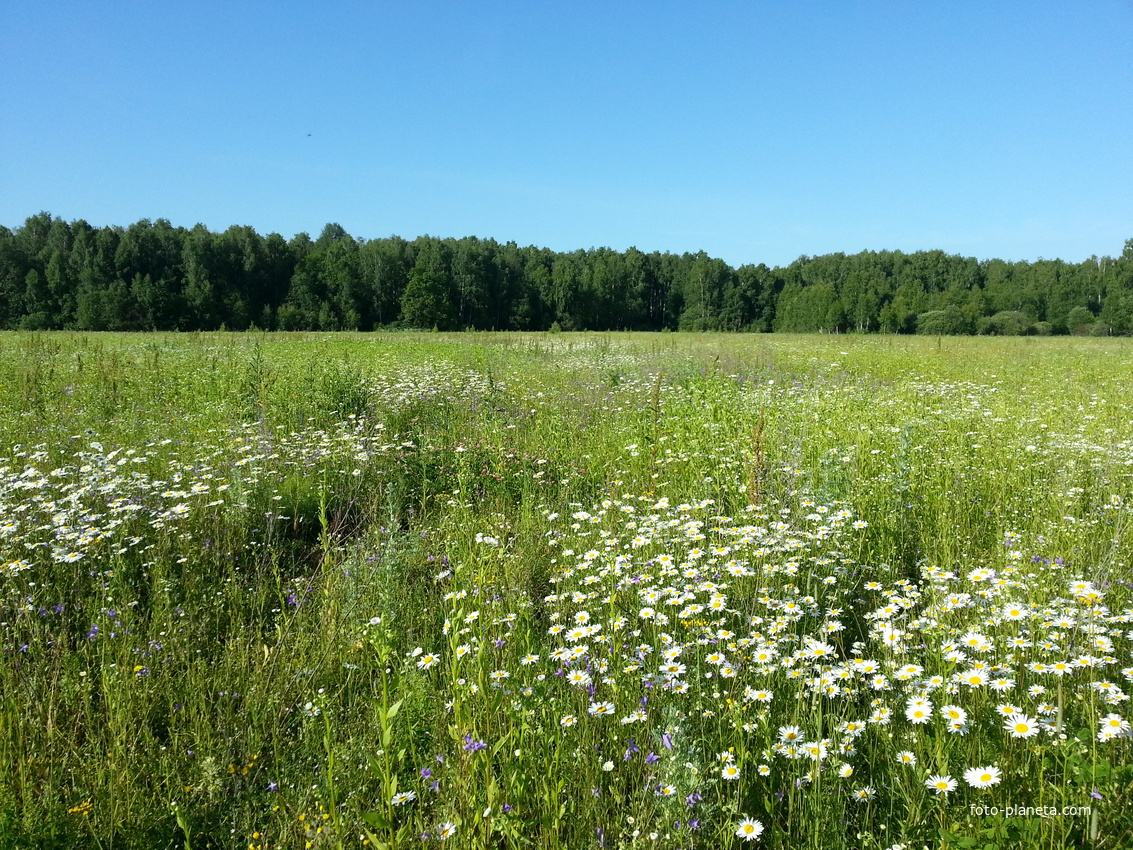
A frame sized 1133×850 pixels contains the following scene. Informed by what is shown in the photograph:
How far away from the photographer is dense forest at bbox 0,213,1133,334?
189 feet

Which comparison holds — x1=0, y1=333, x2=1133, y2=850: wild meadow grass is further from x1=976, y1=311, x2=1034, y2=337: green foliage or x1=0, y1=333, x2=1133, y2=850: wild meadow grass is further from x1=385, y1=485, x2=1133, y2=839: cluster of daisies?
x1=976, y1=311, x2=1034, y2=337: green foliage

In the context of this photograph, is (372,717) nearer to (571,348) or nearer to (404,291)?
(571,348)

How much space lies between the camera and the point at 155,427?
251 inches

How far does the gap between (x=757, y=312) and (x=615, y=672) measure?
329 ft

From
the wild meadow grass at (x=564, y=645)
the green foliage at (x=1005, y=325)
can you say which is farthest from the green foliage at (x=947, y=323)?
the wild meadow grass at (x=564, y=645)

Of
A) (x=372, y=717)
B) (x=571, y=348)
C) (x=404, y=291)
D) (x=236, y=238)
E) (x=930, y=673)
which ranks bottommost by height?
(x=372, y=717)

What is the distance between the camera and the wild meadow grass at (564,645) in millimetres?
1839

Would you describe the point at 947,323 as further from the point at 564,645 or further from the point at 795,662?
the point at 564,645

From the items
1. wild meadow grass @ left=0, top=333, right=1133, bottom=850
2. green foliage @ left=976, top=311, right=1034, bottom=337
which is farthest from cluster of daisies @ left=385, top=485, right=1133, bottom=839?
green foliage @ left=976, top=311, right=1034, bottom=337

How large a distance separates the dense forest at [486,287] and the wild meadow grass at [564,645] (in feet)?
167

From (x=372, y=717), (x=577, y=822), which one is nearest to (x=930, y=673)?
(x=577, y=822)

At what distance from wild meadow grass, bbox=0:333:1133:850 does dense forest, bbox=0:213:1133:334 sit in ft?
167

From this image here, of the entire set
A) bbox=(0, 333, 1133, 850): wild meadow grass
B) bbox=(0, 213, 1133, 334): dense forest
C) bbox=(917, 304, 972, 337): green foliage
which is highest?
bbox=(0, 213, 1133, 334): dense forest

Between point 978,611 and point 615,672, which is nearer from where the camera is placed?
point 615,672
